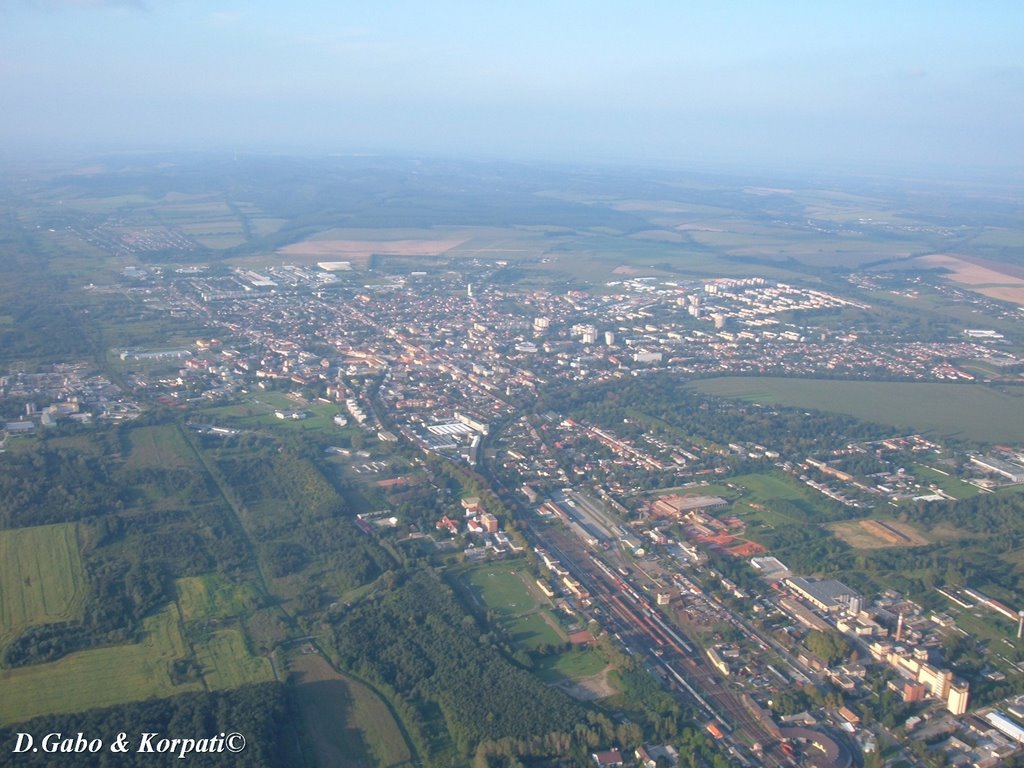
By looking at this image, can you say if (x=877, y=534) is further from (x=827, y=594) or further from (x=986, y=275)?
(x=986, y=275)

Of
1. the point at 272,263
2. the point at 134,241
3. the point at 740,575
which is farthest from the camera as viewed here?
the point at 134,241

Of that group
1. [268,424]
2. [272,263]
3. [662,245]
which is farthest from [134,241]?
[268,424]

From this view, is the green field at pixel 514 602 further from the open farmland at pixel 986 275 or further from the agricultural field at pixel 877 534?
the open farmland at pixel 986 275

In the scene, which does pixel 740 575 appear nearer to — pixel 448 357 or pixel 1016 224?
pixel 448 357

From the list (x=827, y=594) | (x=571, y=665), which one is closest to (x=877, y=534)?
(x=827, y=594)

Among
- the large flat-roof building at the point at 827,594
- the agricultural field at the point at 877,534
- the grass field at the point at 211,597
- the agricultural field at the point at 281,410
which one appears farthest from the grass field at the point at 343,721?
the agricultural field at the point at 281,410

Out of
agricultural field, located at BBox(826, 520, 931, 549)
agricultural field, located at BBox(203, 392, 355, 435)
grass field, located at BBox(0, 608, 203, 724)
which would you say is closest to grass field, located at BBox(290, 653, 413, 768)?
grass field, located at BBox(0, 608, 203, 724)
